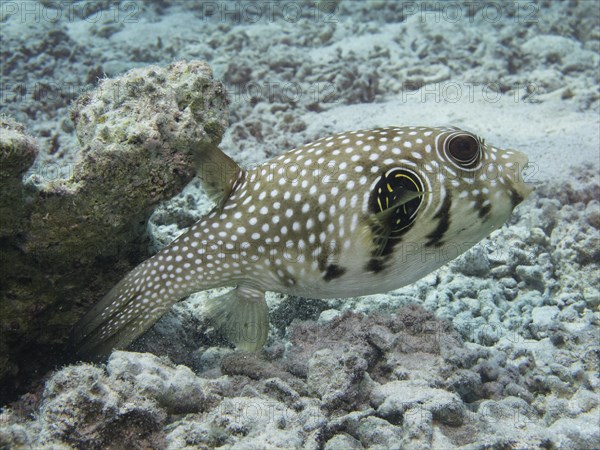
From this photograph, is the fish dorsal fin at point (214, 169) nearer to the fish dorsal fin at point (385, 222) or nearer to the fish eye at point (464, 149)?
the fish dorsal fin at point (385, 222)

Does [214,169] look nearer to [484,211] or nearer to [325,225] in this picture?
[325,225]

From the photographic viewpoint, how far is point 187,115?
3.57 m

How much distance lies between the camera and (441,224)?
127 inches

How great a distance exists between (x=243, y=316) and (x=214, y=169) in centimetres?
119

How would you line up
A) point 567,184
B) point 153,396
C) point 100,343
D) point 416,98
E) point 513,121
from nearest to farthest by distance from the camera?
point 153,396, point 100,343, point 567,184, point 513,121, point 416,98

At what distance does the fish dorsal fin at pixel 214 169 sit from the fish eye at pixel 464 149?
1.62 m

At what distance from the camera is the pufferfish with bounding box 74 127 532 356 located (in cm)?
318

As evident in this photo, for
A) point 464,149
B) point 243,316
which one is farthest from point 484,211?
point 243,316

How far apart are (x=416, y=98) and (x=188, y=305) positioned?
600cm

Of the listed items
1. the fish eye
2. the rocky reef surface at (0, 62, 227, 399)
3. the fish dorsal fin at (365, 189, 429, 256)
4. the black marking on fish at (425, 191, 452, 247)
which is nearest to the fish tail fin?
the rocky reef surface at (0, 62, 227, 399)

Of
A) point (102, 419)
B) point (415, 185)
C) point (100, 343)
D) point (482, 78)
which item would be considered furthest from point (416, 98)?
point (102, 419)

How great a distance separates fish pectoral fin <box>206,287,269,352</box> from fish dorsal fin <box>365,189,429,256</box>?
107 cm

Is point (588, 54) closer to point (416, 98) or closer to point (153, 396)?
point (416, 98)

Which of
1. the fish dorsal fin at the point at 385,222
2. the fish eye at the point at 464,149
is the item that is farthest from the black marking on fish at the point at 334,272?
the fish eye at the point at 464,149
